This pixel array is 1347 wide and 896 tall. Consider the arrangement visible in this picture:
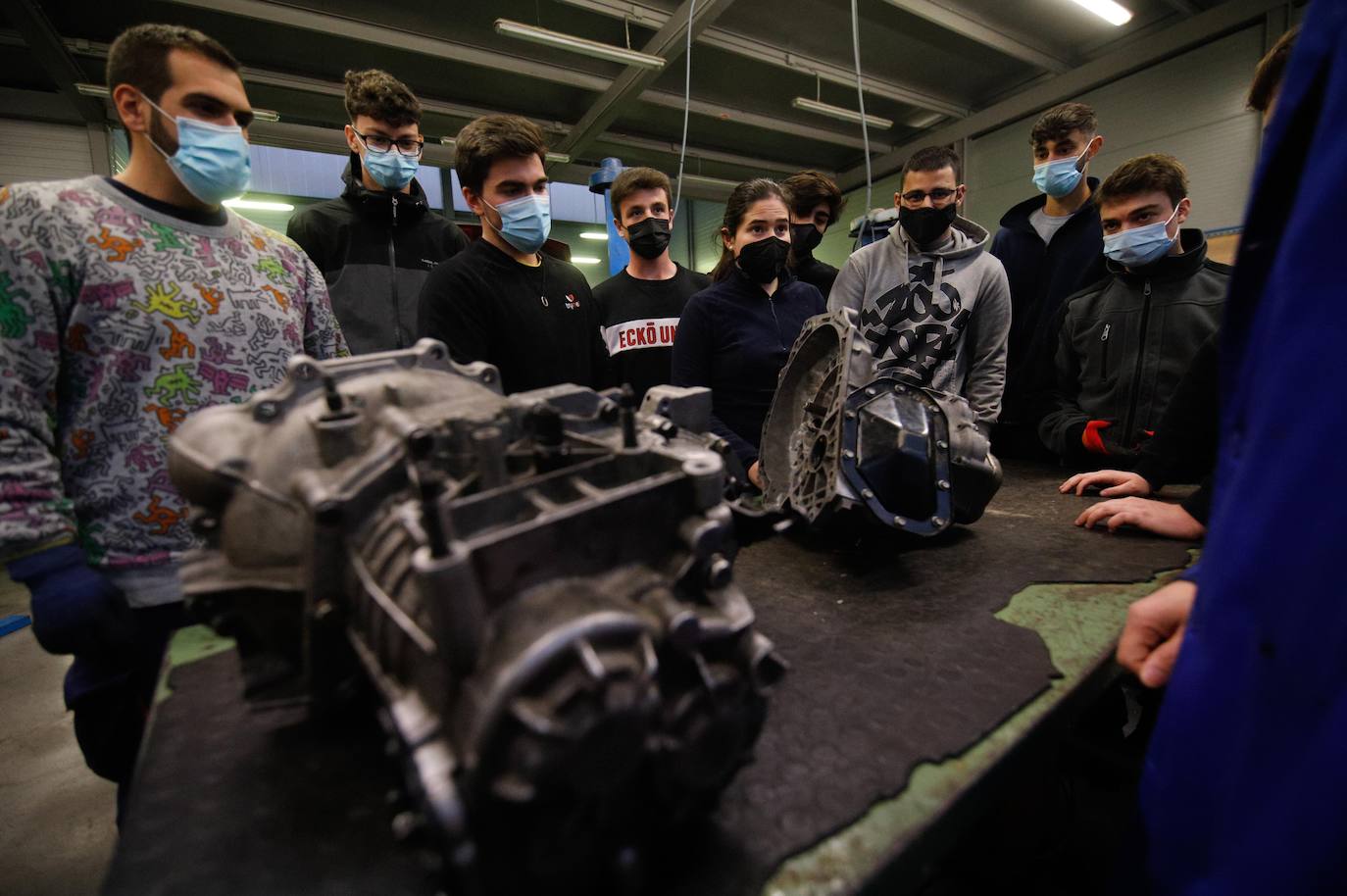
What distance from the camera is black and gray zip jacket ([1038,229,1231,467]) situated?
8.57 ft

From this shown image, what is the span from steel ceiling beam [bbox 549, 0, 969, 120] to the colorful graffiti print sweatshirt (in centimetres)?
641

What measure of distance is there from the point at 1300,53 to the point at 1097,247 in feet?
9.99

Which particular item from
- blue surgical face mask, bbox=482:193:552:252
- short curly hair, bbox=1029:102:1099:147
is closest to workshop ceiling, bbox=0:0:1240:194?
short curly hair, bbox=1029:102:1099:147

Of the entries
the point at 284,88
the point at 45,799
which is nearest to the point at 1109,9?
the point at 284,88

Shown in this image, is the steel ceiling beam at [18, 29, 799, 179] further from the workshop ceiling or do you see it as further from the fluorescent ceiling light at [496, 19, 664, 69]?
the fluorescent ceiling light at [496, 19, 664, 69]

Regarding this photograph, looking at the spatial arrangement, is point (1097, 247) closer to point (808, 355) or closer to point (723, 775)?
point (808, 355)

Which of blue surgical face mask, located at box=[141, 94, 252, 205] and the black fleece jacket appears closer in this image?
blue surgical face mask, located at box=[141, 94, 252, 205]

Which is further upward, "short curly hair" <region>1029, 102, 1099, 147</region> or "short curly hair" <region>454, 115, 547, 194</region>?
"short curly hair" <region>1029, 102, 1099, 147</region>

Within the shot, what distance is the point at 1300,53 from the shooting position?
761mm

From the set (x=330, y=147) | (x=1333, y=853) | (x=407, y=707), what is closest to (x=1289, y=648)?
(x=1333, y=853)

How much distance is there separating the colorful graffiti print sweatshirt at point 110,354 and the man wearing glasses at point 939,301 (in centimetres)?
230

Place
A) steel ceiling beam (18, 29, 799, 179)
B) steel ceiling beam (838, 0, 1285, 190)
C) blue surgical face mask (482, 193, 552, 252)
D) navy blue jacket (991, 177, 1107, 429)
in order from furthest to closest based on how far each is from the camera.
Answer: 1. steel ceiling beam (838, 0, 1285, 190)
2. steel ceiling beam (18, 29, 799, 179)
3. navy blue jacket (991, 177, 1107, 429)
4. blue surgical face mask (482, 193, 552, 252)

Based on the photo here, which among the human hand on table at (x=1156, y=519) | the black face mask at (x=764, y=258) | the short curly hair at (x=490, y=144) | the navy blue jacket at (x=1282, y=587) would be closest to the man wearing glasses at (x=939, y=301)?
the black face mask at (x=764, y=258)

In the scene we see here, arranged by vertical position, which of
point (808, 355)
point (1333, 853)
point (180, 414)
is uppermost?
point (808, 355)
